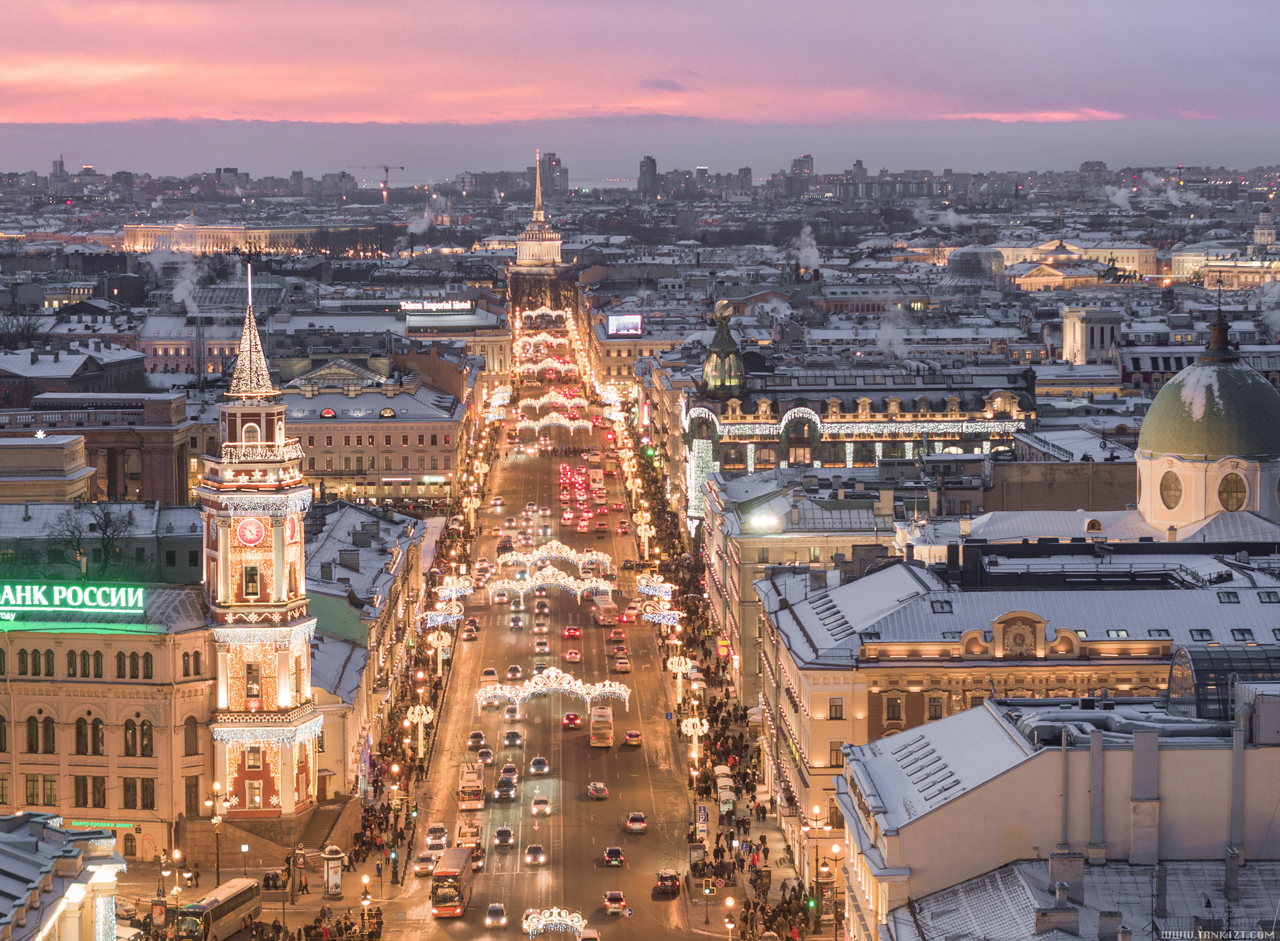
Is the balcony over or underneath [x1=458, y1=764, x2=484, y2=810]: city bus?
over

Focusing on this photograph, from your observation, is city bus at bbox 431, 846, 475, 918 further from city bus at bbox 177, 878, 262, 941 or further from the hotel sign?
the hotel sign

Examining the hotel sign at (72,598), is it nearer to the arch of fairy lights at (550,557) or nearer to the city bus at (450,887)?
the city bus at (450,887)

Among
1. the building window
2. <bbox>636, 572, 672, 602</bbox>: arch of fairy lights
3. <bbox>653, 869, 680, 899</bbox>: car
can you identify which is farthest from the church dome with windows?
the building window

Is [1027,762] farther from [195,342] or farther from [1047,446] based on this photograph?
[195,342]

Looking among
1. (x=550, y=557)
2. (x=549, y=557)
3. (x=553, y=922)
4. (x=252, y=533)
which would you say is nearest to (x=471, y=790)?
(x=252, y=533)

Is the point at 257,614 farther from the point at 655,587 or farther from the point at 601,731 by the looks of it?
the point at 655,587

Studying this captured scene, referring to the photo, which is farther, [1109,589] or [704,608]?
[704,608]

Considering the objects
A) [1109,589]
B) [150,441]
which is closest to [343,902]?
[1109,589]
